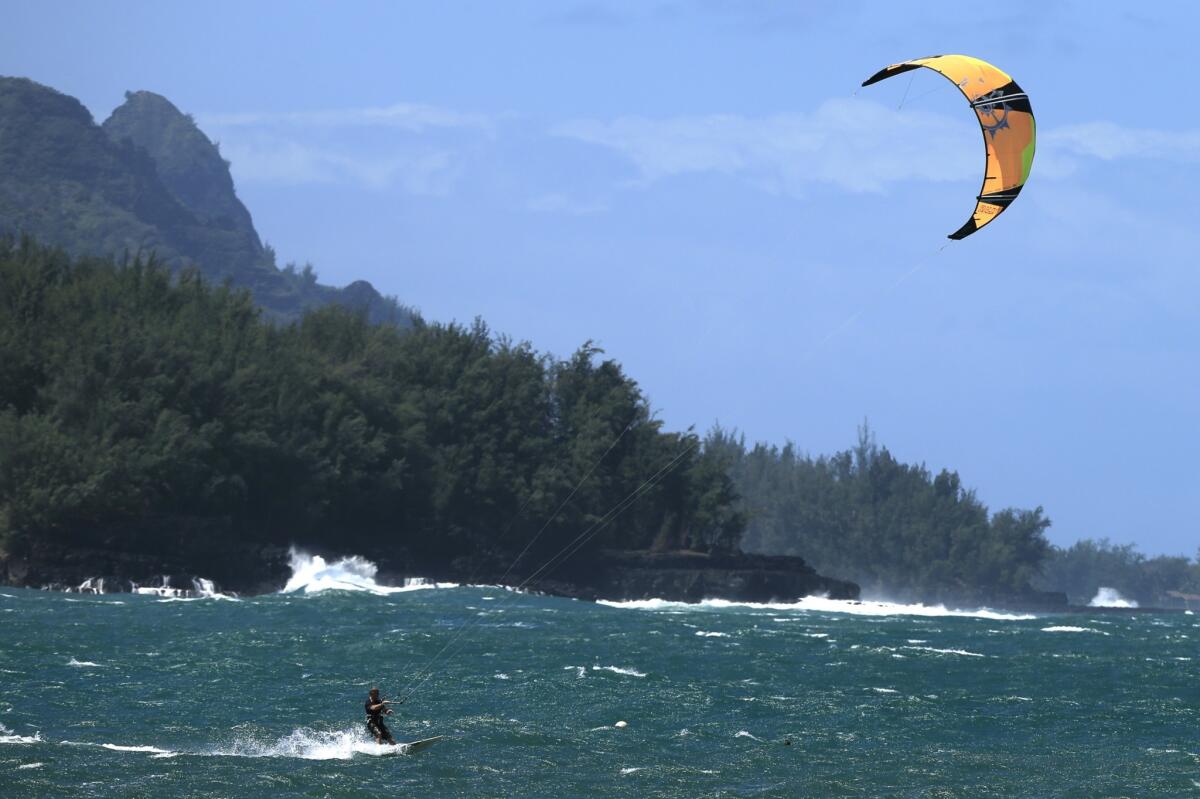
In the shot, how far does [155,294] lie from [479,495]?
22.6 m

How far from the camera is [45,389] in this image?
232 ft

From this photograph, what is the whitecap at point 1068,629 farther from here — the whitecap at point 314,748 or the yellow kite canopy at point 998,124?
the whitecap at point 314,748

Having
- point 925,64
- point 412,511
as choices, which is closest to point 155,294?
point 412,511

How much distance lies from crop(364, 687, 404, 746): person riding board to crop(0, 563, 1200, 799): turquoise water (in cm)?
27

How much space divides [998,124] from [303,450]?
55.1 meters

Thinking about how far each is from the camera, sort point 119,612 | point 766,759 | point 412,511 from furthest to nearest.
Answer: point 412,511
point 119,612
point 766,759

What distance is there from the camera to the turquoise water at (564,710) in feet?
85.5

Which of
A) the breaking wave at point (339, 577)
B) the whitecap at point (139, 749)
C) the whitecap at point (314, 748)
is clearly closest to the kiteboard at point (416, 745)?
the whitecap at point (314, 748)

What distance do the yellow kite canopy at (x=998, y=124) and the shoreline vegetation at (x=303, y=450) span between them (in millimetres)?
45727

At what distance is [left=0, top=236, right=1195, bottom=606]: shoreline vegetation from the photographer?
69.2m

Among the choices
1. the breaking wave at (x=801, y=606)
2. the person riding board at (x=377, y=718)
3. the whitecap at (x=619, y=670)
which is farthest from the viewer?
the breaking wave at (x=801, y=606)

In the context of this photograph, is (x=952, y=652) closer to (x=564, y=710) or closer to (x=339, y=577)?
(x=564, y=710)

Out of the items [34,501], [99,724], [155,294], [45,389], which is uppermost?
[155,294]

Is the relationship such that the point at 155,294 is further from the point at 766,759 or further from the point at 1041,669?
the point at 766,759
